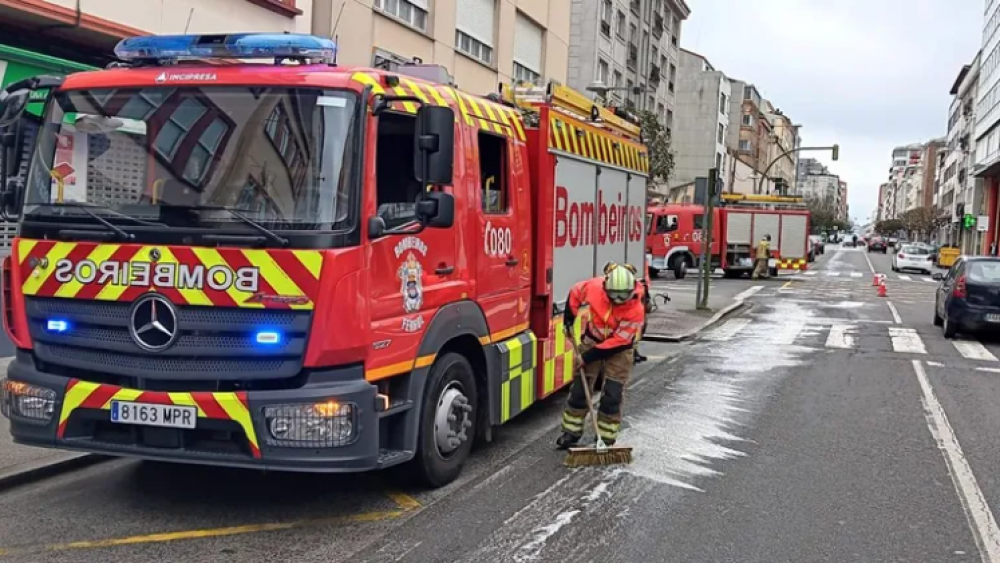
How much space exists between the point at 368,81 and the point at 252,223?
1.00 m

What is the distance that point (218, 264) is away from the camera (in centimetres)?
458

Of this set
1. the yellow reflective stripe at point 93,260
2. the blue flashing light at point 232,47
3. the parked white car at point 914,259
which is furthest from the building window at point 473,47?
the parked white car at point 914,259

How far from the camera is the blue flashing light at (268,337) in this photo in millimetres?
4570

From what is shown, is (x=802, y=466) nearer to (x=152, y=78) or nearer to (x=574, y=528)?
(x=574, y=528)

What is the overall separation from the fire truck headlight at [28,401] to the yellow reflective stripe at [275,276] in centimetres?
142

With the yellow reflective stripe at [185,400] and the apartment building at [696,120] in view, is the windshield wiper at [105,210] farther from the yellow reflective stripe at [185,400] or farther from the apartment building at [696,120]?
the apartment building at [696,120]

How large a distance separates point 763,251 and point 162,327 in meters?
30.4

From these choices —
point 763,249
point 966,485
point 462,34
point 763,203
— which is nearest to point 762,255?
point 763,249

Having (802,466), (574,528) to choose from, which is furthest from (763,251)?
(574,528)

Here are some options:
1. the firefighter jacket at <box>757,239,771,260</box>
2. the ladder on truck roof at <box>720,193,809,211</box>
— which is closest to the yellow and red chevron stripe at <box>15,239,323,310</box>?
the firefighter jacket at <box>757,239,771,260</box>

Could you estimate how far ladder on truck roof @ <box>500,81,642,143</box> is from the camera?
738 cm

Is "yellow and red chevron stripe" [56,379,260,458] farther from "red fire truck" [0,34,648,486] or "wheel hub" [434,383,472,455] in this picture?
"wheel hub" [434,383,472,455]

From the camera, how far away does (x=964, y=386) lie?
10.6m

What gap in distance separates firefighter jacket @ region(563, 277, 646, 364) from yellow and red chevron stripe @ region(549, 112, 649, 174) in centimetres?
140
